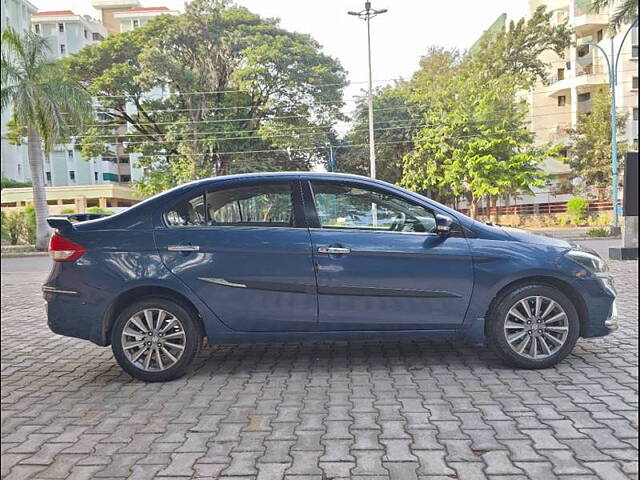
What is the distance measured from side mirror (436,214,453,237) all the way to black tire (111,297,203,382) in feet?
6.04

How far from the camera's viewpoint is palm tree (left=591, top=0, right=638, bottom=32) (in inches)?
43.8

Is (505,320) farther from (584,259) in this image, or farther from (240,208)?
(240,208)

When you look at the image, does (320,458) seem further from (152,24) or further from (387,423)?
(152,24)

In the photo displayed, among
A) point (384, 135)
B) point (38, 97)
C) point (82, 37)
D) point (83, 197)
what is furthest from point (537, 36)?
point (83, 197)

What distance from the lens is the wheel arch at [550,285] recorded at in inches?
149

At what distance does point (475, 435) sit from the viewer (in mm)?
2760

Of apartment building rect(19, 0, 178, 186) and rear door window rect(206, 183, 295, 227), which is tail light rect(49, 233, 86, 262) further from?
apartment building rect(19, 0, 178, 186)

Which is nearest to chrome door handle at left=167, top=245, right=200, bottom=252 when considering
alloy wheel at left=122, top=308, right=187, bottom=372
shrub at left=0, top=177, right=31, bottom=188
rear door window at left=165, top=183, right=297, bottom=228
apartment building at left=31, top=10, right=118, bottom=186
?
rear door window at left=165, top=183, right=297, bottom=228

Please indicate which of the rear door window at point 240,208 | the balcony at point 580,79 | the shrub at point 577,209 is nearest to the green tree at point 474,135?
the shrub at point 577,209

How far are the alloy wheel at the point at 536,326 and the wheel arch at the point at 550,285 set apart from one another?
11 cm

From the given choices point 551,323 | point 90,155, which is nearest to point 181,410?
point 90,155

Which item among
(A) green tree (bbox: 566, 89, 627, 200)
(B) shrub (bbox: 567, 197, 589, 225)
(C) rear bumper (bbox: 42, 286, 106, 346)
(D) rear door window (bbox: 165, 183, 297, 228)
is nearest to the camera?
(A) green tree (bbox: 566, 89, 627, 200)

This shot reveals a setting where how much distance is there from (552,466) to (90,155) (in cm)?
244

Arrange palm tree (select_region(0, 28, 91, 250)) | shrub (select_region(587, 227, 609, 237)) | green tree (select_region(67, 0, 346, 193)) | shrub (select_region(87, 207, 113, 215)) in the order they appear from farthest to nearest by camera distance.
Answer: shrub (select_region(87, 207, 113, 215))
green tree (select_region(67, 0, 346, 193))
shrub (select_region(587, 227, 609, 237))
palm tree (select_region(0, 28, 91, 250))
